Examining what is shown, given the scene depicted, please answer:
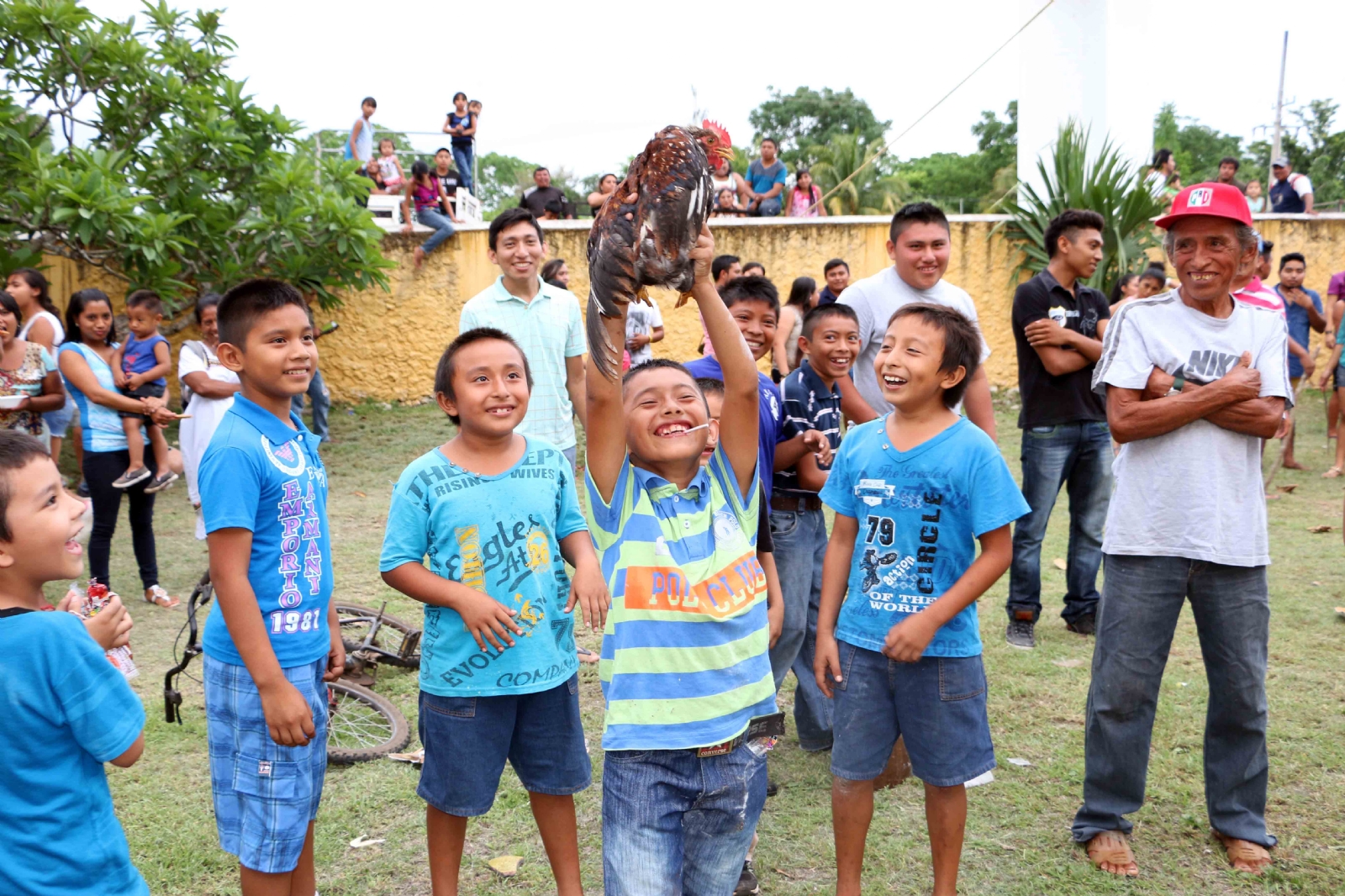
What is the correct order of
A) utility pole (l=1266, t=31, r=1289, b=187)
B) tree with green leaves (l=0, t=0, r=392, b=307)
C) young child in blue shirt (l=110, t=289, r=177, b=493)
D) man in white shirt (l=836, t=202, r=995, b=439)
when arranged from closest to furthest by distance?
man in white shirt (l=836, t=202, r=995, b=439) → young child in blue shirt (l=110, t=289, r=177, b=493) → tree with green leaves (l=0, t=0, r=392, b=307) → utility pole (l=1266, t=31, r=1289, b=187)

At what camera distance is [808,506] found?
388 cm

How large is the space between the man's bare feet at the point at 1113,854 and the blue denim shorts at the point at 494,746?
1701 mm

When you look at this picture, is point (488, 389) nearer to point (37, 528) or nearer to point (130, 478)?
point (37, 528)

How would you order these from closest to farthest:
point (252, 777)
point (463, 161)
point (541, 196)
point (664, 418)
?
point (664, 418) → point (252, 777) → point (541, 196) → point (463, 161)

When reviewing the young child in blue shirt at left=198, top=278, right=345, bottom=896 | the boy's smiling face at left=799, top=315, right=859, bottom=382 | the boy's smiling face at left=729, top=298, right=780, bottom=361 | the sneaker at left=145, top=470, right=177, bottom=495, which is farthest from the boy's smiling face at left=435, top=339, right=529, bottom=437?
the sneaker at left=145, top=470, right=177, bottom=495

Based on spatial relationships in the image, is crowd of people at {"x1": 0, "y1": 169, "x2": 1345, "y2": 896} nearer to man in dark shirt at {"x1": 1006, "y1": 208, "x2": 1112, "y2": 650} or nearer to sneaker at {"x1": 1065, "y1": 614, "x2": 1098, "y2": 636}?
man in dark shirt at {"x1": 1006, "y1": 208, "x2": 1112, "y2": 650}

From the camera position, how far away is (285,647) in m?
2.57

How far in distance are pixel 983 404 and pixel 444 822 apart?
8.61ft

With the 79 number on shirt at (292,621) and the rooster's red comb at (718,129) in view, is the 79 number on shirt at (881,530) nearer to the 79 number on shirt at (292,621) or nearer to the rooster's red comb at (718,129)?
the rooster's red comb at (718,129)

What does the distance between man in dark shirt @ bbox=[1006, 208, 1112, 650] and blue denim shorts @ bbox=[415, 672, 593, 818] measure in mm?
3260

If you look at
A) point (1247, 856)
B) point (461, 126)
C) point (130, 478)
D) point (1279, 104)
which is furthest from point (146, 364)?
point (1279, 104)

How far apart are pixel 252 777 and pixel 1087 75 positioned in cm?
1315

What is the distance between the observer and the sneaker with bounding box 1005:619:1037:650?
532cm

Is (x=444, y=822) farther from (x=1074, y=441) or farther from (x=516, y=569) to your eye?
(x=1074, y=441)
